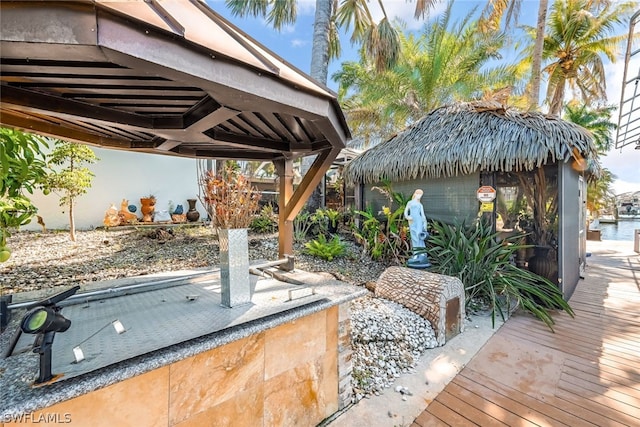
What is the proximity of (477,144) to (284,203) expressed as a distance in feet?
13.0

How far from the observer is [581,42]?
10.3m

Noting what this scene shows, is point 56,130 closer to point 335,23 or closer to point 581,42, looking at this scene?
point 335,23

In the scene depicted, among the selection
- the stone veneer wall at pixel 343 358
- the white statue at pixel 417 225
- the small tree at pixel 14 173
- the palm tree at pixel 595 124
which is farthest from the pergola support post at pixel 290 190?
the palm tree at pixel 595 124

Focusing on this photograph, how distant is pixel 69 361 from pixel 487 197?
17.7ft

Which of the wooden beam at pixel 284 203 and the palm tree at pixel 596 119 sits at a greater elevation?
the palm tree at pixel 596 119

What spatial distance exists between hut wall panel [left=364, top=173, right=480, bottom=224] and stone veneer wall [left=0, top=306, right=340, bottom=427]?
407 centimetres

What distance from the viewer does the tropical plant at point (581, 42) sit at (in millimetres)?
9875

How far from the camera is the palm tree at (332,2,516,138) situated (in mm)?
9797

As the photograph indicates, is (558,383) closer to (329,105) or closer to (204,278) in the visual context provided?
(329,105)

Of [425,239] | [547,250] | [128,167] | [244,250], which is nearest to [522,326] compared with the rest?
[547,250]

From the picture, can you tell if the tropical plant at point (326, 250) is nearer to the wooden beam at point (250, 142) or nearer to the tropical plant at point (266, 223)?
the tropical plant at point (266, 223)

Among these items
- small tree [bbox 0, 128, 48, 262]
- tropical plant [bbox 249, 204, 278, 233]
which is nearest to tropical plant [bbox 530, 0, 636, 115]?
tropical plant [bbox 249, 204, 278, 233]

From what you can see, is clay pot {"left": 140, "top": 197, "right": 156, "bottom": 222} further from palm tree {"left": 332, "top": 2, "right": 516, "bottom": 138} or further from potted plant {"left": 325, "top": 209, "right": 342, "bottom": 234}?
palm tree {"left": 332, "top": 2, "right": 516, "bottom": 138}

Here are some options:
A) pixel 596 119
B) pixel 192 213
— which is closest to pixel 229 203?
pixel 192 213
